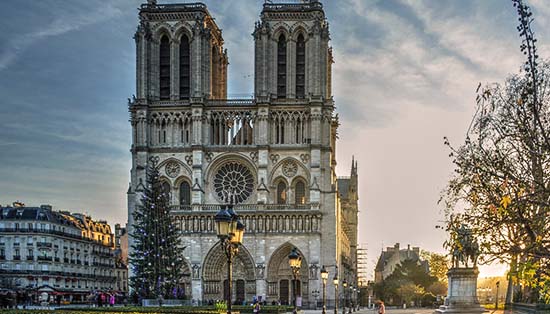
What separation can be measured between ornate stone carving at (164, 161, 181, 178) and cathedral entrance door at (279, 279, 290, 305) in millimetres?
14482

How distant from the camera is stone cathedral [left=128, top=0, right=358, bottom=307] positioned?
233 feet

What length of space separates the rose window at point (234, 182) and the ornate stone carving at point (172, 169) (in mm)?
3722

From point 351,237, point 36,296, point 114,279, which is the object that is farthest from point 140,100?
point 351,237

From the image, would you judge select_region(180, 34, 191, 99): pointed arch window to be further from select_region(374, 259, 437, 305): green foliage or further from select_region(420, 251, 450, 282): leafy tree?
select_region(420, 251, 450, 282): leafy tree

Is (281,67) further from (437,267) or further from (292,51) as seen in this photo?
(437,267)

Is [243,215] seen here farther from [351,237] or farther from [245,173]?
[351,237]

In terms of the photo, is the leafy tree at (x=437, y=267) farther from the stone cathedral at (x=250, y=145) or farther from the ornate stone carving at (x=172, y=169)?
the ornate stone carving at (x=172, y=169)

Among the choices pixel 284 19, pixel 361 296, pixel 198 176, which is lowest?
pixel 361 296

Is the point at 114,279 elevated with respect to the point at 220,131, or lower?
lower

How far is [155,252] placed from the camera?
5281 cm

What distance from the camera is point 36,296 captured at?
73.4 metres

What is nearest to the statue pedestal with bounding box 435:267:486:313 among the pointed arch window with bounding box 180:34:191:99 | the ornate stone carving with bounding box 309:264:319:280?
the ornate stone carving with bounding box 309:264:319:280

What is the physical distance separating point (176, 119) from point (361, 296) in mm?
50726

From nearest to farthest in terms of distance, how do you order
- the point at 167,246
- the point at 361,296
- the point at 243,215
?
the point at 167,246
the point at 243,215
the point at 361,296
